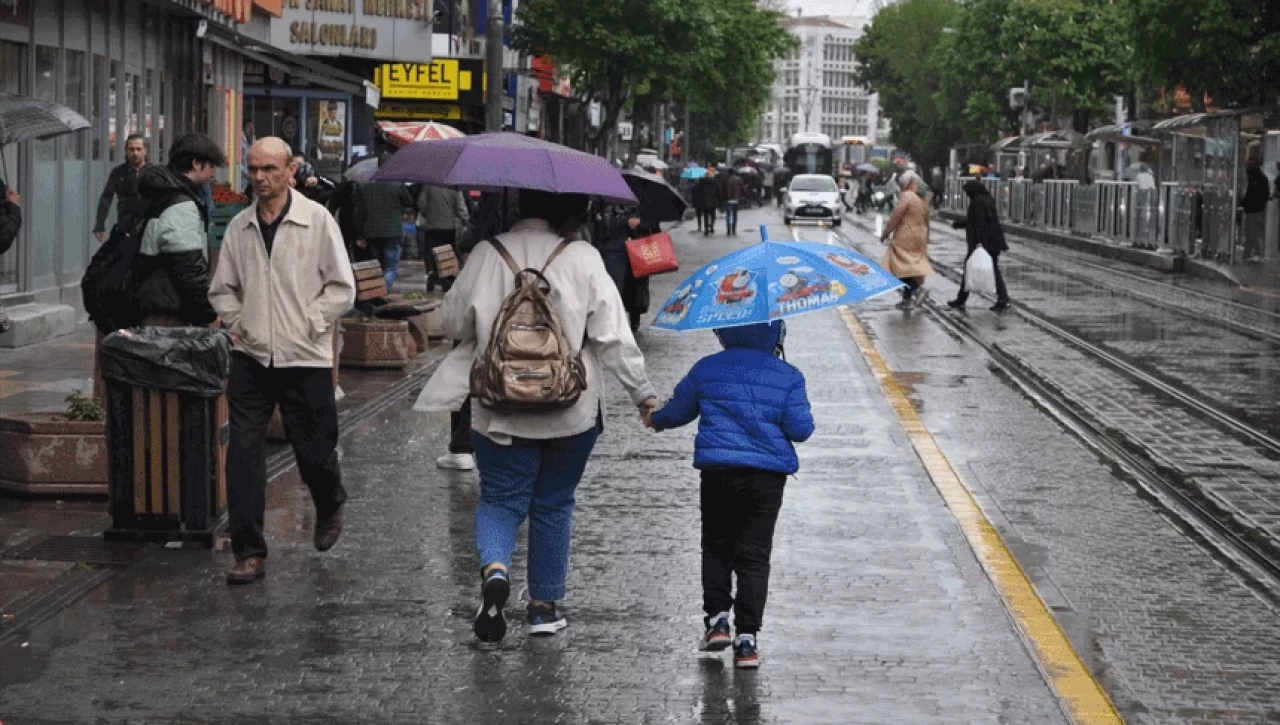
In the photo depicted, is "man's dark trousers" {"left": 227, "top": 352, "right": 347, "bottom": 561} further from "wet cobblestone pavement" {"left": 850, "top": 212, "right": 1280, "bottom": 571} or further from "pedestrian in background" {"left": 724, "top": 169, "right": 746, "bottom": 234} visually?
"pedestrian in background" {"left": 724, "top": 169, "right": 746, "bottom": 234}

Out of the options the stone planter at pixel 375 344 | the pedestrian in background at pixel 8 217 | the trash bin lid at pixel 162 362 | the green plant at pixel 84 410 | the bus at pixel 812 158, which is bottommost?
the stone planter at pixel 375 344

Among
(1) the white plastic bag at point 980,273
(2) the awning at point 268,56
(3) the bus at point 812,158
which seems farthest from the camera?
(3) the bus at point 812,158

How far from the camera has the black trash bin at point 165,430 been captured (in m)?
8.35

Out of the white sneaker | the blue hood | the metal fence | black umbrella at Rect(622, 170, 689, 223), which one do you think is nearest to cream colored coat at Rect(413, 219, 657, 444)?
the blue hood

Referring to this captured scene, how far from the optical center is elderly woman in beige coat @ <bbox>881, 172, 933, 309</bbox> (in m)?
22.4

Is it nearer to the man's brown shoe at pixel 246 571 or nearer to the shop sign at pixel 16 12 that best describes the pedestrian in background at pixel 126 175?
the shop sign at pixel 16 12

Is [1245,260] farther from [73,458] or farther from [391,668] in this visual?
[391,668]

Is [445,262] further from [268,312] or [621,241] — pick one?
[268,312]

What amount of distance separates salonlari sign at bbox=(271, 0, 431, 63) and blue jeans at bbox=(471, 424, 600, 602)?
92.0ft

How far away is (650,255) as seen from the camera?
17250 millimetres

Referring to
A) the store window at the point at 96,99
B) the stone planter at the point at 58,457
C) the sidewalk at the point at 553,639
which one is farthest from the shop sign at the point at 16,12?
the sidewalk at the point at 553,639

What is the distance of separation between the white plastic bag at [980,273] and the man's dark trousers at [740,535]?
639 inches

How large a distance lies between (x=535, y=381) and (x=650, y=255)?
34.7ft

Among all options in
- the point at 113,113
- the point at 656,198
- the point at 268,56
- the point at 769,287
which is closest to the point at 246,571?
the point at 769,287
